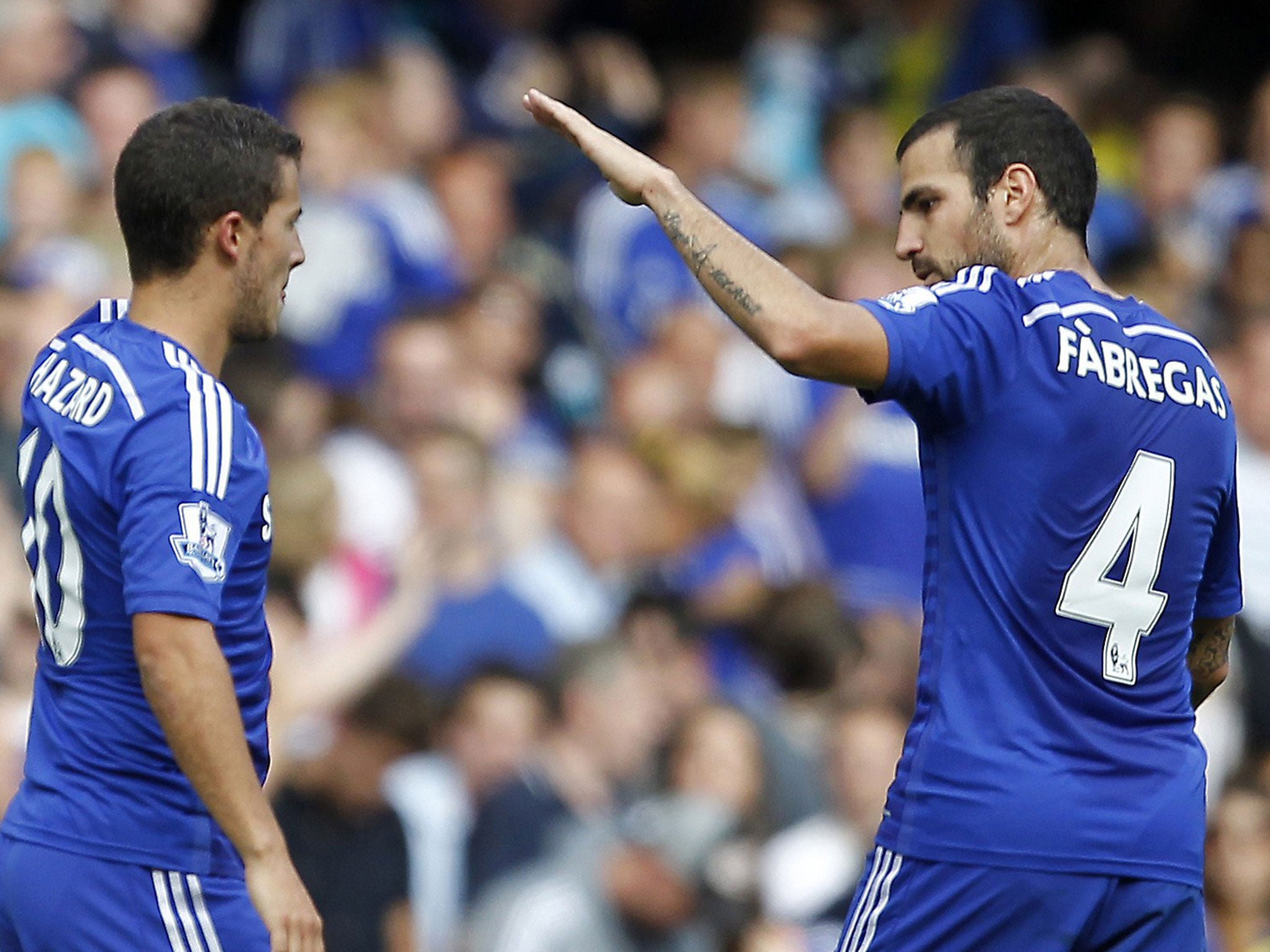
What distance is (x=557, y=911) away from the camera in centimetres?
636

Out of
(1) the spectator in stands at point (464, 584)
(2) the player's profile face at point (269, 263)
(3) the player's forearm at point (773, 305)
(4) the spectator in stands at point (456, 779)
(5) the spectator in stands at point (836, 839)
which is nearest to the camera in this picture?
(3) the player's forearm at point (773, 305)

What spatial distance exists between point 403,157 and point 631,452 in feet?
6.07

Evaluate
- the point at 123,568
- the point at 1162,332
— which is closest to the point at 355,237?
the point at 123,568

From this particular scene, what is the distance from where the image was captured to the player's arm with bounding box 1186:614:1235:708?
4.18m

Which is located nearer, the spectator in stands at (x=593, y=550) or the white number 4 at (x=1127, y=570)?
the white number 4 at (x=1127, y=570)

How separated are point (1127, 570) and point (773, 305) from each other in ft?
2.64

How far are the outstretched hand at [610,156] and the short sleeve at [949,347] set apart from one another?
44 cm

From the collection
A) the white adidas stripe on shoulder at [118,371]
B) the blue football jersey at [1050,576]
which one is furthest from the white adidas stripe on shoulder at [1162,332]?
the white adidas stripe on shoulder at [118,371]

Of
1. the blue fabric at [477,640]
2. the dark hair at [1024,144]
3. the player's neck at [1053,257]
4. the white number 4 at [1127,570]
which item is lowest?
the blue fabric at [477,640]

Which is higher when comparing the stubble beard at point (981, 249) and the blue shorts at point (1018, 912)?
the stubble beard at point (981, 249)

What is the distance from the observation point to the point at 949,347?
352cm

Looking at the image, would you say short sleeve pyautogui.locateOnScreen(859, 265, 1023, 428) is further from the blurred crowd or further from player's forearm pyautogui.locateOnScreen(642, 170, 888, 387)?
the blurred crowd

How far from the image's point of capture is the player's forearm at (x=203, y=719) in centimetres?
343

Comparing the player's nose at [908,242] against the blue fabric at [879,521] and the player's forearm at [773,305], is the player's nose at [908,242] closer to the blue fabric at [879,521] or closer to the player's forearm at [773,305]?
the player's forearm at [773,305]
